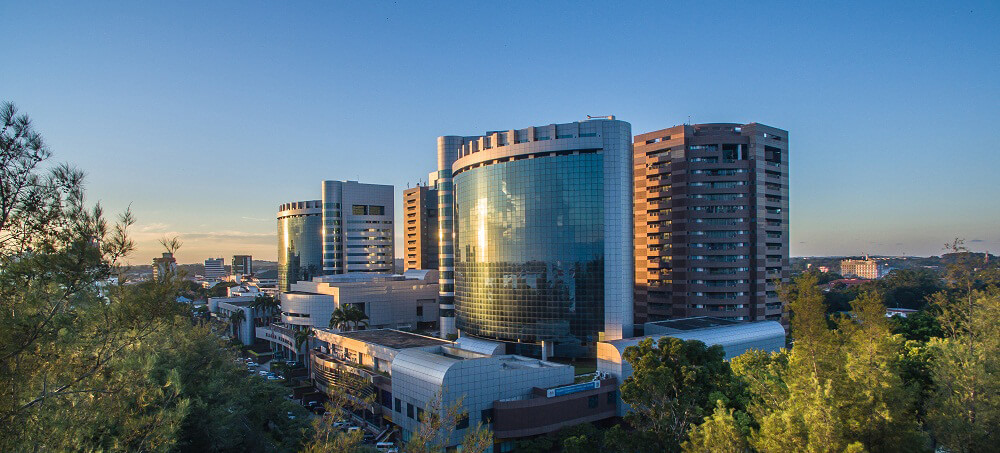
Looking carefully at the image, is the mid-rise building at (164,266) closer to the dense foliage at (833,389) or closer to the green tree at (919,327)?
the dense foliage at (833,389)

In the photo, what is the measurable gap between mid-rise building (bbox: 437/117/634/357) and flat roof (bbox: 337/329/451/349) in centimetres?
1367

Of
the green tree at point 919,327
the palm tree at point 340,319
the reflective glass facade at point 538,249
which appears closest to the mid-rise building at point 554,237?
the reflective glass facade at point 538,249

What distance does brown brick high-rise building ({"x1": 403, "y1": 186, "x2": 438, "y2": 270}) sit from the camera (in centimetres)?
16062

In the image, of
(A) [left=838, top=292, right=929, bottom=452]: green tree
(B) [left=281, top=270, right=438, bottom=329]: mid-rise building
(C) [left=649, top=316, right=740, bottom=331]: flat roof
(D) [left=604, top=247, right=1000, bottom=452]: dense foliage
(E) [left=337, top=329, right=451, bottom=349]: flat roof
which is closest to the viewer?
(D) [left=604, top=247, right=1000, bottom=452]: dense foliage

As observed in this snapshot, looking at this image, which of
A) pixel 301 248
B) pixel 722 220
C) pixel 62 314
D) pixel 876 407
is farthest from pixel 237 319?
pixel 876 407

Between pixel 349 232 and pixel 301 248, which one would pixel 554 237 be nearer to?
pixel 349 232

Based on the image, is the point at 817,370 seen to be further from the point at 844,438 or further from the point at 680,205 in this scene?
the point at 680,205

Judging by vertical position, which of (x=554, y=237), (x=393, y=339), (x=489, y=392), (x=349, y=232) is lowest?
(x=489, y=392)

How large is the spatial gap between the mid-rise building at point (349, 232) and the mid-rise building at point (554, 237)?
72.3 meters

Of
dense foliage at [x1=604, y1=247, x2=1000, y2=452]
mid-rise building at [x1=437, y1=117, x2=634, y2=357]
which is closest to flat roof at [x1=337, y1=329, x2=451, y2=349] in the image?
mid-rise building at [x1=437, y1=117, x2=634, y2=357]

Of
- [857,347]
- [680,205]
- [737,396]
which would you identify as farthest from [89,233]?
[680,205]

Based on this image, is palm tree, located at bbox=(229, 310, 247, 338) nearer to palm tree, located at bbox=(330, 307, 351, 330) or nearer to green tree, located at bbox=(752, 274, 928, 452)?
palm tree, located at bbox=(330, 307, 351, 330)

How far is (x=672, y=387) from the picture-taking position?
116ft

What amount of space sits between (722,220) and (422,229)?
95529mm
